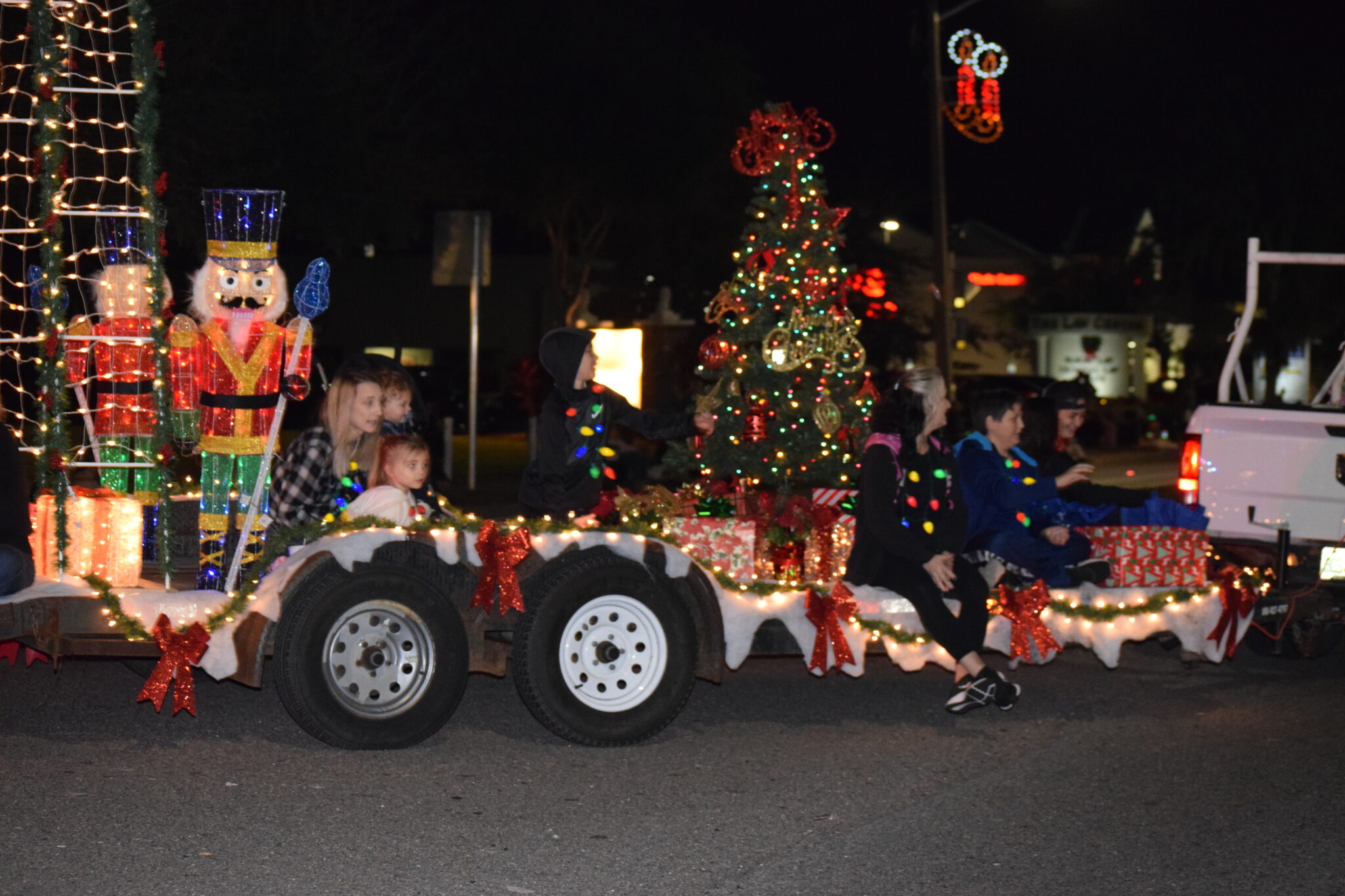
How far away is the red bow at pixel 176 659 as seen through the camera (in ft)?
21.4

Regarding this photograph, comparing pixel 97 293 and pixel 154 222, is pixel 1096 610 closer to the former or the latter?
pixel 154 222

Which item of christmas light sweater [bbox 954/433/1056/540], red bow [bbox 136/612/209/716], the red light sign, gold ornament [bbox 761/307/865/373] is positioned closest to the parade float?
red bow [bbox 136/612/209/716]

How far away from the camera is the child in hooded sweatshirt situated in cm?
784

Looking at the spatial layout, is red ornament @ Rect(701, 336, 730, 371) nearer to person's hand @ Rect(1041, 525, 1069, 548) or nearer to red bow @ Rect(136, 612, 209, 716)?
person's hand @ Rect(1041, 525, 1069, 548)

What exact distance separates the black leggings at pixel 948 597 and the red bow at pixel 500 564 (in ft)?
5.77

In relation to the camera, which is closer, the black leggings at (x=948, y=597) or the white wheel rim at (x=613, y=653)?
the white wheel rim at (x=613, y=653)

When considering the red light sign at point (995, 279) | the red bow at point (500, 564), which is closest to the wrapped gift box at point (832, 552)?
the red bow at point (500, 564)

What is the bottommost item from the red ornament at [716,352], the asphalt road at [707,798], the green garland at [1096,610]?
the asphalt road at [707,798]

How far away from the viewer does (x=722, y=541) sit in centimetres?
756

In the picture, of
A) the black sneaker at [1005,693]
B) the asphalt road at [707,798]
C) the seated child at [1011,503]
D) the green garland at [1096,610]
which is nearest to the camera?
the asphalt road at [707,798]

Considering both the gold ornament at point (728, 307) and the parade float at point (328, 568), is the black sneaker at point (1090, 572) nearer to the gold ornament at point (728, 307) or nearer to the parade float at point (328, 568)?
the parade float at point (328, 568)

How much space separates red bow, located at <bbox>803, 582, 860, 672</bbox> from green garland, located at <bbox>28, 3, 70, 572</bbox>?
3.24 m

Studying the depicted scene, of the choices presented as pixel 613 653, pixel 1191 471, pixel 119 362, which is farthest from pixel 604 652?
pixel 1191 471

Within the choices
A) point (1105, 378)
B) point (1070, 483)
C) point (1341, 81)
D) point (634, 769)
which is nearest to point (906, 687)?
point (1070, 483)
